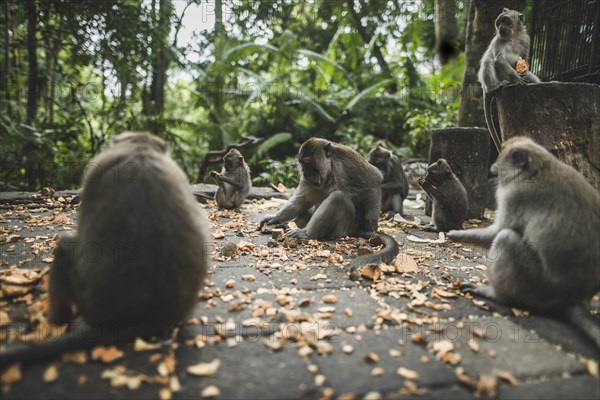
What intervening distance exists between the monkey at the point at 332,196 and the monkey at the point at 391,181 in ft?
6.37

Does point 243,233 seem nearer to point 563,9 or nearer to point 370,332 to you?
point 370,332

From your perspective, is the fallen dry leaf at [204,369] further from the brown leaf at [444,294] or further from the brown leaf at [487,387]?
the brown leaf at [444,294]

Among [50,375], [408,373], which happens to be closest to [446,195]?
[408,373]

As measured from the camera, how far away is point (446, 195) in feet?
19.8

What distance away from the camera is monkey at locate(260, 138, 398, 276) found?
17.3 ft

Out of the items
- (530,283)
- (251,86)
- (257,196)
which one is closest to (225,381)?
(530,283)

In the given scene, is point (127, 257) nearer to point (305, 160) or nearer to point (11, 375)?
point (11, 375)

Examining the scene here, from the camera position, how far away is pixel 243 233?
572 centimetres

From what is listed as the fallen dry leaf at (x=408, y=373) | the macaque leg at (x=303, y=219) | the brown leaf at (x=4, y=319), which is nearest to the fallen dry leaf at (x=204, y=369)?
the fallen dry leaf at (x=408, y=373)

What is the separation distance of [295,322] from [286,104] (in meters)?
12.0

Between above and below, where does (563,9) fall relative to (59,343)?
above

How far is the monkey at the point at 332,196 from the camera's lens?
5.26 meters

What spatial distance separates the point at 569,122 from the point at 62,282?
521 cm

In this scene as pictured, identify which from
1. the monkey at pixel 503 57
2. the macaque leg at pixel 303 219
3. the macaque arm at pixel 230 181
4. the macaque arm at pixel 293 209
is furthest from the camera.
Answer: the macaque arm at pixel 230 181
